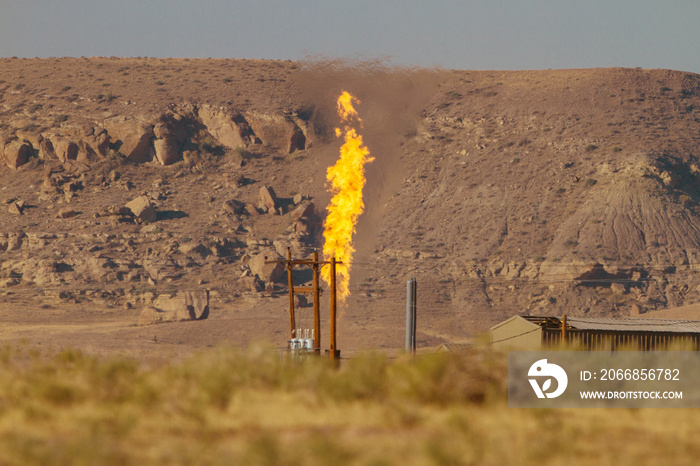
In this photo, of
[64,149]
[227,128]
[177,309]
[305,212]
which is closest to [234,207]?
[305,212]

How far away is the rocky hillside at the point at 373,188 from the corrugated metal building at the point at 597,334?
18.5m

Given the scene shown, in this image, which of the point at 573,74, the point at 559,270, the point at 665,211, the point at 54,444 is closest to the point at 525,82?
the point at 573,74

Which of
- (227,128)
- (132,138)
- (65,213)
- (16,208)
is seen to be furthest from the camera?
(227,128)

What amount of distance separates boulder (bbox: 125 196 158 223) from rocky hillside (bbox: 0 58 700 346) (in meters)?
0.25

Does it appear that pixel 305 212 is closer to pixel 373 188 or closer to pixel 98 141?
pixel 373 188

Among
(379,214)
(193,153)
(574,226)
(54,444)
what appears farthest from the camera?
(193,153)

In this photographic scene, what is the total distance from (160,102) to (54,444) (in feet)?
256

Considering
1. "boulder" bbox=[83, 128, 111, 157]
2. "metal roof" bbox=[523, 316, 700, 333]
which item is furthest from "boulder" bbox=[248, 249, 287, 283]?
"metal roof" bbox=[523, 316, 700, 333]

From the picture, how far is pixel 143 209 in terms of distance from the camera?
72000mm

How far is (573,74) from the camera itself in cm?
9594

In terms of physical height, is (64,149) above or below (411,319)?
above

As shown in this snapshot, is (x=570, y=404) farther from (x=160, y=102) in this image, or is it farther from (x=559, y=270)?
(x=160, y=102)

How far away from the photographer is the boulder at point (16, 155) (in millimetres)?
78312

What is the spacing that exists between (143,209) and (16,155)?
16320mm
